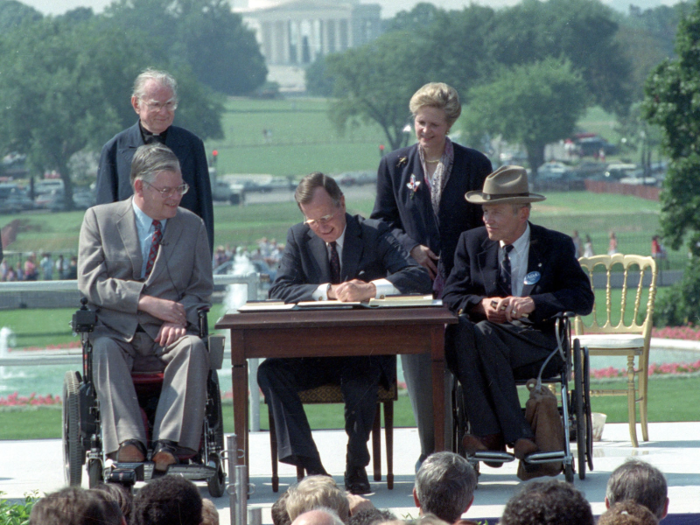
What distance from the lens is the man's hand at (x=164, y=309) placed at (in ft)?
12.8

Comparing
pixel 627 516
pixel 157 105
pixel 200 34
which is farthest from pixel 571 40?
pixel 627 516

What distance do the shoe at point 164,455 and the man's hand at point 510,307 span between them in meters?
1.31

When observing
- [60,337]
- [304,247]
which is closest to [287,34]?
[60,337]

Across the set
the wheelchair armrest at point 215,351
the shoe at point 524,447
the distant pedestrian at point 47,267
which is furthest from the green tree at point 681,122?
the distant pedestrian at point 47,267

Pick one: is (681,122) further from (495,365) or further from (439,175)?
(495,365)

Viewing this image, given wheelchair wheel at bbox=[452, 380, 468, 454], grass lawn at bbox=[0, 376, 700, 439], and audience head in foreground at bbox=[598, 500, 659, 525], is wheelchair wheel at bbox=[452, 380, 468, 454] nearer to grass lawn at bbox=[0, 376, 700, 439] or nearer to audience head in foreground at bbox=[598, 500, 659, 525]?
audience head in foreground at bbox=[598, 500, 659, 525]

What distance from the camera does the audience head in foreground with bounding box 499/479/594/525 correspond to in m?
2.13

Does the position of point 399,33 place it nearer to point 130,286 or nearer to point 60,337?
point 60,337

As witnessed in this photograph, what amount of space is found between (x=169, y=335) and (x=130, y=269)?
35cm

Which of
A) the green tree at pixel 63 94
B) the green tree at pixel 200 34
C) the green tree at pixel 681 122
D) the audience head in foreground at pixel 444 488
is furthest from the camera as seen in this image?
the green tree at pixel 200 34

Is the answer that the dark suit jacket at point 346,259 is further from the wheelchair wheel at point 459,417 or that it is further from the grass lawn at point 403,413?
the grass lawn at point 403,413

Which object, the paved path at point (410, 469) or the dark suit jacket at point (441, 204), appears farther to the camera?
the dark suit jacket at point (441, 204)

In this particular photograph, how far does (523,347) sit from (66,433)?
1757 mm

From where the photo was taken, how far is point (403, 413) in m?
10.9
